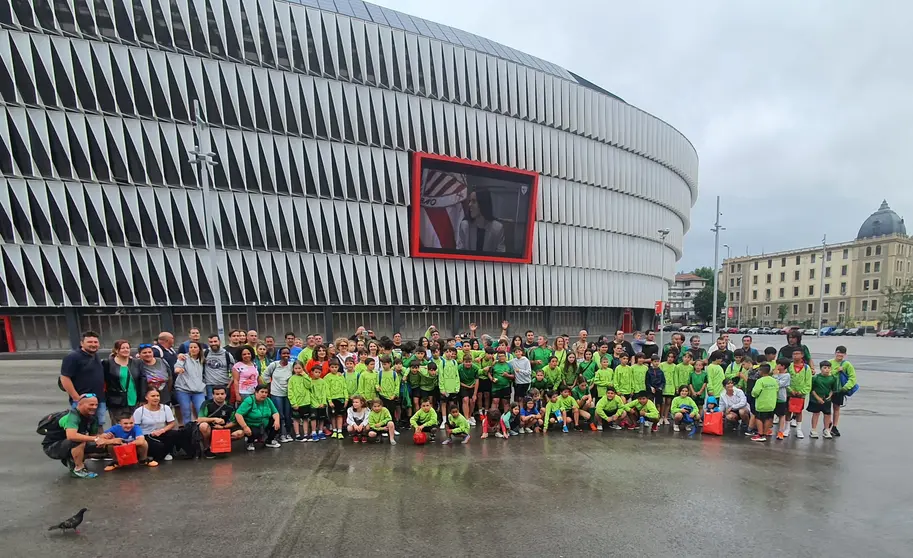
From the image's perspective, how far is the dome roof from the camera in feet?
238

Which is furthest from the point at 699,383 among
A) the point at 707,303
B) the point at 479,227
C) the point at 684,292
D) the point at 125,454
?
the point at 684,292

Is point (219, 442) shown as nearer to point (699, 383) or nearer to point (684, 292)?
point (699, 383)

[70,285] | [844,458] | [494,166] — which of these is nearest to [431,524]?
[844,458]

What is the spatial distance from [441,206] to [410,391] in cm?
2324

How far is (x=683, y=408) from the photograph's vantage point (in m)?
A: 8.79

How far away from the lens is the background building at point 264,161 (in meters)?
22.2

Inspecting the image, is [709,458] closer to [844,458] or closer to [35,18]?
[844,458]

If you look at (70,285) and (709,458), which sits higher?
(70,285)

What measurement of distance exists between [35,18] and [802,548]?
110 ft

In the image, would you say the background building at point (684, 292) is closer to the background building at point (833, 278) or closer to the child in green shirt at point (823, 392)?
the background building at point (833, 278)

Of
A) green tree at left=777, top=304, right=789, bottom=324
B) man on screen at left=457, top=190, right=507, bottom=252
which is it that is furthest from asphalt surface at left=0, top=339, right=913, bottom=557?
green tree at left=777, top=304, right=789, bottom=324

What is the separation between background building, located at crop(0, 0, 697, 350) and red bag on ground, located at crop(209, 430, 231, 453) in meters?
22.1

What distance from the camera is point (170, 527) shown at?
15.1 ft

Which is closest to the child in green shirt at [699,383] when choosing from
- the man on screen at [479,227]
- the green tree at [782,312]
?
the man on screen at [479,227]
